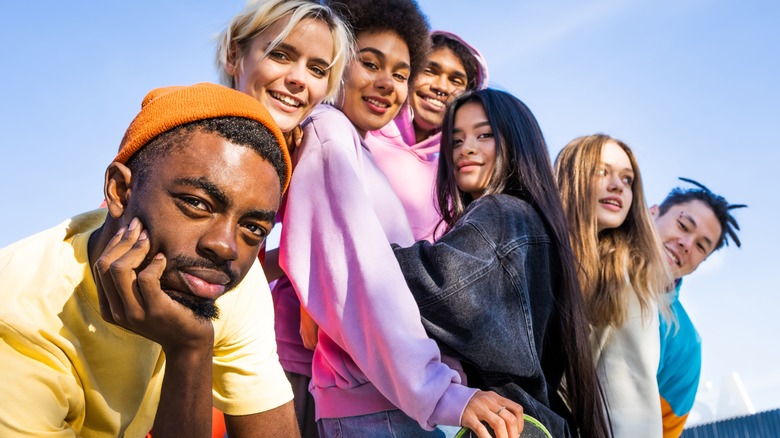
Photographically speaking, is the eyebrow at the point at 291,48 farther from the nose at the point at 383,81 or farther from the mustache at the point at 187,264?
the mustache at the point at 187,264

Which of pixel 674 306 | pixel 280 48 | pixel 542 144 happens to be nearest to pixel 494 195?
pixel 542 144

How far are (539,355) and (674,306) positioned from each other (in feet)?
6.69

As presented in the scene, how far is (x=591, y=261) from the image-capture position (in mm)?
4035

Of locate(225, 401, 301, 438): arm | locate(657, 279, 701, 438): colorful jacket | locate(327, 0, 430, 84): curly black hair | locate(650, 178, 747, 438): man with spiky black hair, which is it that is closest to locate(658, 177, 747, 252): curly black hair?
locate(650, 178, 747, 438): man with spiky black hair

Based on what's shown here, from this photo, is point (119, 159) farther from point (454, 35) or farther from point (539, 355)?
point (454, 35)

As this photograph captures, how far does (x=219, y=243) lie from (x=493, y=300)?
109cm

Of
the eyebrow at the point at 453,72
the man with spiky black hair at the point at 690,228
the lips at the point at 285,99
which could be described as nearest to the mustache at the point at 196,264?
the lips at the point at 285,99

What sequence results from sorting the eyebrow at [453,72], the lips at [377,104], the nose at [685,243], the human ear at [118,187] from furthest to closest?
the nose at [685,243], the eyebrow at [453,72], the lips at [377,104], the human ear at [118,187]

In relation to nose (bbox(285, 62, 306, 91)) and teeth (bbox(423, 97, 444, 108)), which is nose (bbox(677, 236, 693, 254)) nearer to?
teeth (bbox(423, 97, 444, 108))

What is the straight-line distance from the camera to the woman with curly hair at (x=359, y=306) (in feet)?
8.32

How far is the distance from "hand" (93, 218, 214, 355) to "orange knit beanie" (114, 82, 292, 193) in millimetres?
286

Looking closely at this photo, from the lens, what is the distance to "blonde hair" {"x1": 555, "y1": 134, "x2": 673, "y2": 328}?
3977mm

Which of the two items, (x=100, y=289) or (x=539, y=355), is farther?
(x=539, y=355)

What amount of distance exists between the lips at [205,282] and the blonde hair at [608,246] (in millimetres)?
2132
